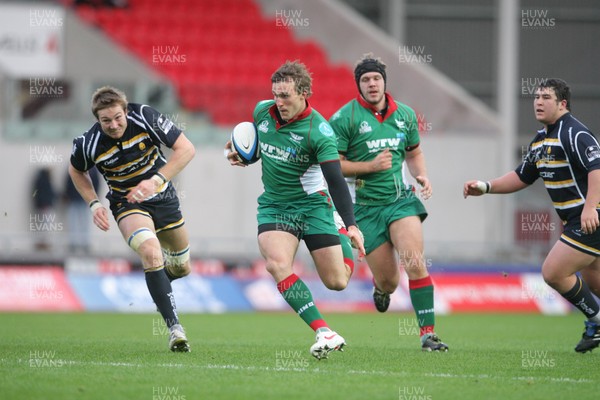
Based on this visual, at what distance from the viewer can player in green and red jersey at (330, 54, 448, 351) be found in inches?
365

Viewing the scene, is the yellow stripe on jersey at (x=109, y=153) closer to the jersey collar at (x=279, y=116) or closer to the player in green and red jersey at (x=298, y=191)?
the player in green and red jersey at (x=298, y=191)

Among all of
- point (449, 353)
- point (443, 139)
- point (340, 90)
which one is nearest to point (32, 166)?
point (340, 90)

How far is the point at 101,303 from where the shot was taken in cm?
1808

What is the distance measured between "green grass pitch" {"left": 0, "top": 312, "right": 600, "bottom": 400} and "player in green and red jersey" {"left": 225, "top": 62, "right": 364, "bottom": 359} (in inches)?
27.8

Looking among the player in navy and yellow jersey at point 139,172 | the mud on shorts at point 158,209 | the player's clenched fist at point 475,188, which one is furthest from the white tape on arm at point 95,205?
the player's clenched fist at point 475,188

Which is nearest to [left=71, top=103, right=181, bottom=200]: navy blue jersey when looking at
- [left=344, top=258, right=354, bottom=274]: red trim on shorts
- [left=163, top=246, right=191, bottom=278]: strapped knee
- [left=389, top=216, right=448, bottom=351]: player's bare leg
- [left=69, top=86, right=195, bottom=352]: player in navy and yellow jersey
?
[left=69, top=86, right=195, bottom=352]: player in navy and yellow jersey

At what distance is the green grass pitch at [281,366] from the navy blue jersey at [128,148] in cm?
157

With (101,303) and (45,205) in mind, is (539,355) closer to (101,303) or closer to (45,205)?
(101,303)

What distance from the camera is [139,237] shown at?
8.78 metres

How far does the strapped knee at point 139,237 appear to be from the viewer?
28.8 feet

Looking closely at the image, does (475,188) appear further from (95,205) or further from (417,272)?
(95,205)

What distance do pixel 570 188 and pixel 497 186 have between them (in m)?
0.93

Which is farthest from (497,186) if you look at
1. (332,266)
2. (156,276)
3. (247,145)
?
(156,276)

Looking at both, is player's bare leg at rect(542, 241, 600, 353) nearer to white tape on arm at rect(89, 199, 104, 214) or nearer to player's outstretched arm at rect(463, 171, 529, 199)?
player's outstretched arm at rect(463, 171, 529, 199)
